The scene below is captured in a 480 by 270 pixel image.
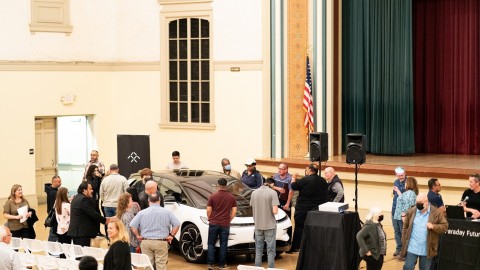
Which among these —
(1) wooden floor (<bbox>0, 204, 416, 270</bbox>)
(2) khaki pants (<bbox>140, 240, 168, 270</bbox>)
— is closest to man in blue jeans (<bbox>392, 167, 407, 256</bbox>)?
(1) wooden floor (<bbox>0, 204, 416, 270</bbox>)

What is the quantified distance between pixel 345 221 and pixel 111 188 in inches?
218

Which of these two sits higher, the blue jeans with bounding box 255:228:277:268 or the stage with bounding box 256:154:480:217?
the stage with bounding box 256:154:480:217

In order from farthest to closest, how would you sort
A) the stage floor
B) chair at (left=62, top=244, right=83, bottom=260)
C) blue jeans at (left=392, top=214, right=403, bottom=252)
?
the stage floor
blue jeans at (left=392, top=214, right=403, bottom=252)
chair at (left=62, top=244, right=83, bottom=260)

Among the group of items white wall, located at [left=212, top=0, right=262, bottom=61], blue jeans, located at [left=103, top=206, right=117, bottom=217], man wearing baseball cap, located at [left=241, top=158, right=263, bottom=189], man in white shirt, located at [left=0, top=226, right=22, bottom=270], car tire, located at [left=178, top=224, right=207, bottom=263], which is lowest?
car tire, located at [left=178, top=224, right=207, bottom=263]

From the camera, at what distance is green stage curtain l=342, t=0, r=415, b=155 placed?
25109 mm

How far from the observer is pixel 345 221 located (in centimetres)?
1498

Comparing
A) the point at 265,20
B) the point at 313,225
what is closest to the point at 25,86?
the point at 265,20

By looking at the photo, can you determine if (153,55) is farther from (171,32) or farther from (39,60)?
(39,60)

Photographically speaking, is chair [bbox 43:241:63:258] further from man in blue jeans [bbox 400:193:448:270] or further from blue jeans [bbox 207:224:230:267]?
man in blue jeans [bbox 400:193:448:270]

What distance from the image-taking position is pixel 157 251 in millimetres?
14641

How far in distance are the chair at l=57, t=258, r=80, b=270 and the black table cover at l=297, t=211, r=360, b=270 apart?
370 cm

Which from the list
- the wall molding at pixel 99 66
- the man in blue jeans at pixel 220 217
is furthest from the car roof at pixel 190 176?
the wall molding at pixel 99 66

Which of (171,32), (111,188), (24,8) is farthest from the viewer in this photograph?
(171,32)

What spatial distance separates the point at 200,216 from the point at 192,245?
1.77ft
